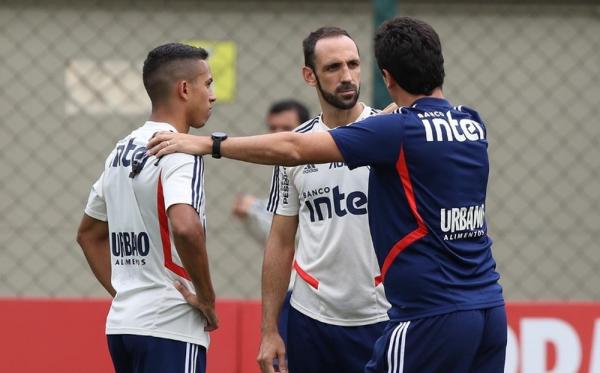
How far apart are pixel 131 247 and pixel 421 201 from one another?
3.90ft

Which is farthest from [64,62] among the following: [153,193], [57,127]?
[153,193]

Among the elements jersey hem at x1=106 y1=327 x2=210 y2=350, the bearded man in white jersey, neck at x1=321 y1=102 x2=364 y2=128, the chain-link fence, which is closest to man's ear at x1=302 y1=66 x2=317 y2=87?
the bearded man in white jersey

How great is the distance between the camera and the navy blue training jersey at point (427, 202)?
14.2 ft

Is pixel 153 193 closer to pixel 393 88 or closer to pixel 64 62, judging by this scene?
pixel 393 88

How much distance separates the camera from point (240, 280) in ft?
25.7

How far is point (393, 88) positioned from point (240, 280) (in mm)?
3521

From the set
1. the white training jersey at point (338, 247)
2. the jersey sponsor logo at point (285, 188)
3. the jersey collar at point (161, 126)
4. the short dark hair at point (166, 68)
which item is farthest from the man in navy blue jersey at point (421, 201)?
the jersey sponsor logo at point (285, 188)

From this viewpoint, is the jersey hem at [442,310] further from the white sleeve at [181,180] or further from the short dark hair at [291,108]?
the short dark hair at [291,108]

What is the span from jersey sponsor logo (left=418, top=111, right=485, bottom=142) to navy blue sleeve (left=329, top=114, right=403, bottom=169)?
0.10 metres

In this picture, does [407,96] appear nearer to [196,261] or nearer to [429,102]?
[429,102]

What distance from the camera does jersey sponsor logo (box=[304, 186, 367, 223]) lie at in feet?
17.0

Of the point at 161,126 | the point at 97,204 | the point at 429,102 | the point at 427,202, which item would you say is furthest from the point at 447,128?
the point at 97,204

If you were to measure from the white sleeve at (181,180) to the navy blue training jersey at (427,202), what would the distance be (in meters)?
0.59

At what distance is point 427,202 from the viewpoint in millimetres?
4332
